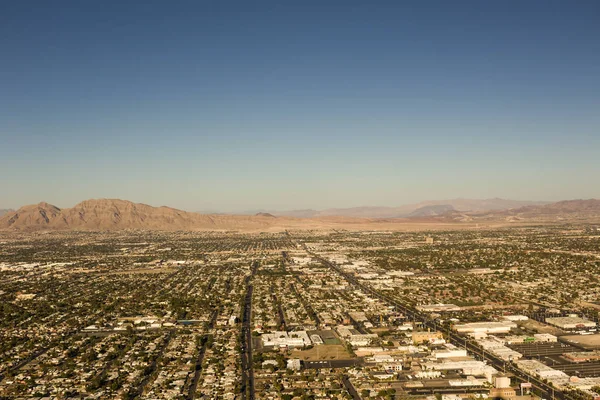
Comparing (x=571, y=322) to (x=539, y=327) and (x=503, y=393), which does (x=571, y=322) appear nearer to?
(x=539, y=327)

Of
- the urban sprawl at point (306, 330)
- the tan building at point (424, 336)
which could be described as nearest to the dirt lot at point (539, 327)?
the urban sprawl at point (306, 330)

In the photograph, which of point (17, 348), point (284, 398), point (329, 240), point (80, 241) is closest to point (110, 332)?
point (17, 348)

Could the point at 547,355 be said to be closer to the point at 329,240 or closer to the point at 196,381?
the point at 196,381

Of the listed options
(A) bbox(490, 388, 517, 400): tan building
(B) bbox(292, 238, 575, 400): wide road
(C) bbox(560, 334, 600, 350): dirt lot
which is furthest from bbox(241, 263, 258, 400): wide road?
(C) bbox(560, 334, 600, 350): dirt lot

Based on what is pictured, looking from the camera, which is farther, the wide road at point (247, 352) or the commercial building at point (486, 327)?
the commercial building at point (486, 327)

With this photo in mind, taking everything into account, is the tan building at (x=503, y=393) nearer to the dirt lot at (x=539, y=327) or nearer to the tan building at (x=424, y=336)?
the tan building at (x=424, y=336)

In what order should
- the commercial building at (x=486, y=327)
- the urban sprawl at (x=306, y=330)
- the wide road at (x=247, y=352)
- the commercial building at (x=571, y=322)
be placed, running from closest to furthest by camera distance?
the wide road at (x=247, y=352) → the urban sprawl at (x=306, y=330) → the commercial building at (x=486, y=327) → the commercial building at (x=571, y=322)

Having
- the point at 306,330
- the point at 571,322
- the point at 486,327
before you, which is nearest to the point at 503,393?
the point at 486,327

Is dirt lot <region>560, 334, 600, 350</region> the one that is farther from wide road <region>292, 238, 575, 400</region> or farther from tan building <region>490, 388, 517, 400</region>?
tan building <region>490, 388, 517, 400</region>
